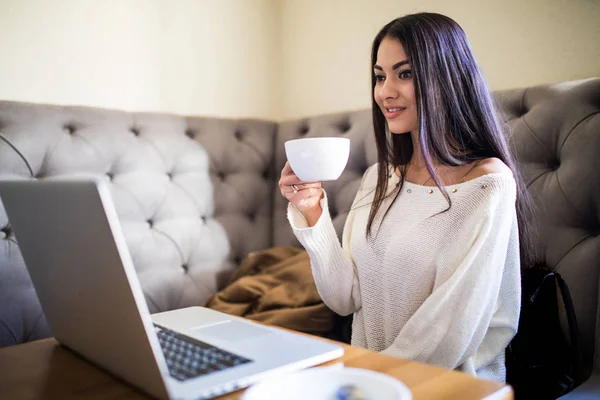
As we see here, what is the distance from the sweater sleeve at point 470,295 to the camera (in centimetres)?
96

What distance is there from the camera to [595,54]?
1313mm

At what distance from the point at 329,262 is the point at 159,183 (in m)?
0.65

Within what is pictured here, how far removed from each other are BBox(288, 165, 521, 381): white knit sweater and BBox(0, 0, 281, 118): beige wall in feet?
2.94

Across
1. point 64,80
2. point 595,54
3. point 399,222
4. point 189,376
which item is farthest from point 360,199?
point 64,80

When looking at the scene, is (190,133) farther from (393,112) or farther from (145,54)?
(393,112)

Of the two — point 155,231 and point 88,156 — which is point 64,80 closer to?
point 88,156

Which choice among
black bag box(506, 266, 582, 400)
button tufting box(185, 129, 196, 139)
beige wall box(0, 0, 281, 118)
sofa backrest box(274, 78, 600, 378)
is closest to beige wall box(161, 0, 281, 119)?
beige wall box(0, 0, 281, 118)

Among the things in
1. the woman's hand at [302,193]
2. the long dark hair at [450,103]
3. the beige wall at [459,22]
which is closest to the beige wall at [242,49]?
the beige wall at [459,22]

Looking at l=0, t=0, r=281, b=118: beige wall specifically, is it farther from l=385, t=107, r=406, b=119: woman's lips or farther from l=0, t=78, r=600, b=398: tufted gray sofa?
l=385, t=107, r=406, b=119: woman's lips

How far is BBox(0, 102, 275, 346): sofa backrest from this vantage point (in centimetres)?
131

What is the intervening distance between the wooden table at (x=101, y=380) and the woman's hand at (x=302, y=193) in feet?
1.47

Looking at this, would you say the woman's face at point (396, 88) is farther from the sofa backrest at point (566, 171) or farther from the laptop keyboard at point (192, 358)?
the laptop keyboard at point (192, 358)

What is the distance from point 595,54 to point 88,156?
1343mm

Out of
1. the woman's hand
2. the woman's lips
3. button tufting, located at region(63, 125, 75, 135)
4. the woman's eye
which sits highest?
the woman's eye
